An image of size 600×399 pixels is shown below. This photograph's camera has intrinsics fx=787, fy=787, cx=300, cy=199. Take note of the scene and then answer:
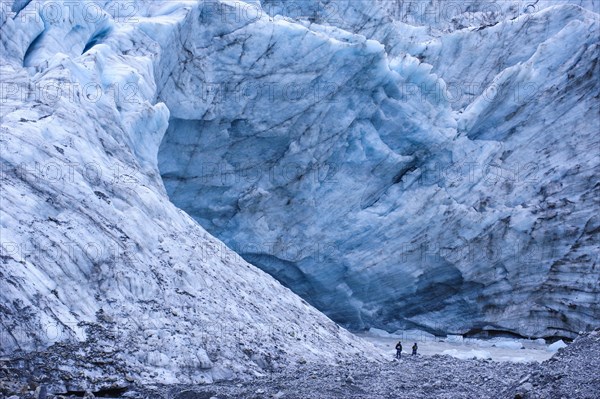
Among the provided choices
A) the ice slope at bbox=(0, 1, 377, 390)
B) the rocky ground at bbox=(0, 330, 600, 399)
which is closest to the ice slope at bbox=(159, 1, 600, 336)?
the ice slope at bbox=(0, 1, 377, 390)

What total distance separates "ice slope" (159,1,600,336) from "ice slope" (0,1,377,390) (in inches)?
154

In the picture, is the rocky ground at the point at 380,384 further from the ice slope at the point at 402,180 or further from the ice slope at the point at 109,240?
the ice slope at the point at 402,180

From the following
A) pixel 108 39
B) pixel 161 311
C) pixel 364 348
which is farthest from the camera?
pixel 108 39

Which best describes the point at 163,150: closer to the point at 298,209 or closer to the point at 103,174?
the point at 298,209

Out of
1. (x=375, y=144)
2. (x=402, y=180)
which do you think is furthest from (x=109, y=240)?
(x=402, y=180)

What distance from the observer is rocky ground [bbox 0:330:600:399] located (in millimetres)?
8633

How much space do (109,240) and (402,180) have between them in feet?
37.6

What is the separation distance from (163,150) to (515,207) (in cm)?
962

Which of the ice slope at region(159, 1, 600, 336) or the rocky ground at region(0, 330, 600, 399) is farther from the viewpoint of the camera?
the ice slope at region(159, 1, 600, 336)

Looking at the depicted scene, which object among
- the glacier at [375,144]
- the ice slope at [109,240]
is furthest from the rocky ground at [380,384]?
the glacier at [375,144]

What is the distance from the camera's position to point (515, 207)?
21562 millimetres

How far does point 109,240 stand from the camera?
11812 mm

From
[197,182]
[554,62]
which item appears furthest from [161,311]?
[554,62]

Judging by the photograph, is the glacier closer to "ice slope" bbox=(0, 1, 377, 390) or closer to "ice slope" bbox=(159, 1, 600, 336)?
"ice slope" bbox=(159, 1, 600, 336)
